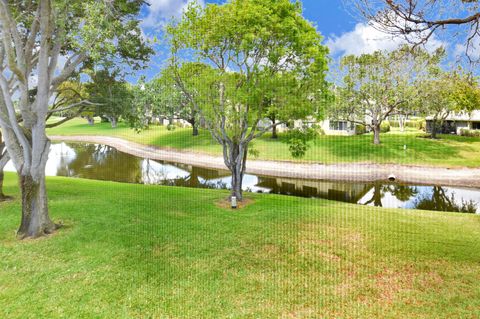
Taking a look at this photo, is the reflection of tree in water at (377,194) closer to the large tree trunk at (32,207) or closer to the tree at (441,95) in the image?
the tree at (441,95)

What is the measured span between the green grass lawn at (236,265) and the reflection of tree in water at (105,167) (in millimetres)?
18604

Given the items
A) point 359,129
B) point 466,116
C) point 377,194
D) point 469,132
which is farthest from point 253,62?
point 466,116

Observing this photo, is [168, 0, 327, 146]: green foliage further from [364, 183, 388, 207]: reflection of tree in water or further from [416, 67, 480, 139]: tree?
[416, 67, 480, 139]: tree

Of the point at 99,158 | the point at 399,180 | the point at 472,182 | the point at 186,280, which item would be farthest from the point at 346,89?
the point at 186,280

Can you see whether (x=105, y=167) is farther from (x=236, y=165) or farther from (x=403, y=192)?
(x=403, y=192)

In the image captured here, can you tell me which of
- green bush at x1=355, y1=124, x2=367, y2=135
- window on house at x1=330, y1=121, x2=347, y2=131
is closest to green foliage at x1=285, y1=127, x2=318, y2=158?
window on house at x1=330, y1=121, x2=347, y2=131

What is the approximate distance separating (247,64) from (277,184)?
54.8 ft

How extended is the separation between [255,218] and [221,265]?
215 inches

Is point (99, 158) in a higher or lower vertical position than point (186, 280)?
higher

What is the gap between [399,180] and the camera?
108 feet

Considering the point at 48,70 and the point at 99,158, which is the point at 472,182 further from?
the point at 99,158

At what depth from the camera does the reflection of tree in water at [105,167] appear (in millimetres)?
34719

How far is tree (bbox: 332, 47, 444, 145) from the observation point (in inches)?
1673

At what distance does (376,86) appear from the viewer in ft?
143
